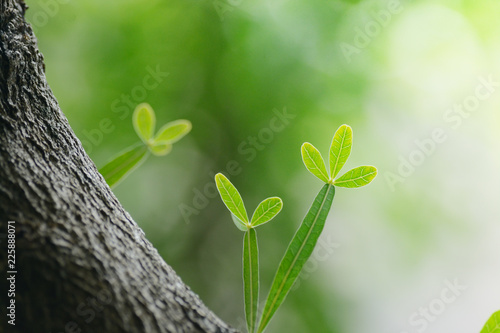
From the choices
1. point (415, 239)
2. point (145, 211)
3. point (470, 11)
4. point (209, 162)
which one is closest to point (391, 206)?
point (415, 239)

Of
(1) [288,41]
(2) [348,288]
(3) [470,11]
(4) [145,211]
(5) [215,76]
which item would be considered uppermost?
(3) [470,11]

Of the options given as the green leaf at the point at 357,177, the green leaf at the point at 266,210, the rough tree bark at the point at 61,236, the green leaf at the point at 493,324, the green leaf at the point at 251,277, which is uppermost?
the green leaf at the point at 357,177

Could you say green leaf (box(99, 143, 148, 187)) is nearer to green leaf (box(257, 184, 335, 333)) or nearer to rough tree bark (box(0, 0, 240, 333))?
rough tree bark (box(0, 0, 240, 333))

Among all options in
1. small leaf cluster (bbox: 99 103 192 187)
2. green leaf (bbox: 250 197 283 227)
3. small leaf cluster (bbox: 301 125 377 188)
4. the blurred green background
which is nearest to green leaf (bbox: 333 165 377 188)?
small leaf cluster (bbox: 301 125 377 188)

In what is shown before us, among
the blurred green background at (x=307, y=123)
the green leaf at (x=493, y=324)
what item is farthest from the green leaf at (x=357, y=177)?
the blurred green background at (x=307, y=123)

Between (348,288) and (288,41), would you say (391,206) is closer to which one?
(348,288)

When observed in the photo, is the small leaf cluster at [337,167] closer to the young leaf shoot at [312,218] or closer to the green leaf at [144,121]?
the young leaf shoot at [312,218]

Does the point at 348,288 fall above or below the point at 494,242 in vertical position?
below
